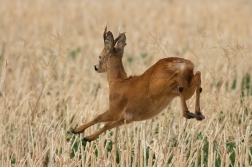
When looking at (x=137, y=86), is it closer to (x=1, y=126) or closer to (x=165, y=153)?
(x=165, y=153)

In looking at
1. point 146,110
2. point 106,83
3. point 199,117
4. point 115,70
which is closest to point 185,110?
point 199,117

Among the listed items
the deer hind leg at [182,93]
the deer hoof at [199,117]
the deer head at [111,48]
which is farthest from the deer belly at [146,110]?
the deer head at [111,48]

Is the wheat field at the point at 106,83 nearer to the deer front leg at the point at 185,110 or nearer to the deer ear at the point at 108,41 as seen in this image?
the deer ear at the point at 108,41

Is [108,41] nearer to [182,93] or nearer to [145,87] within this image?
[145,87]

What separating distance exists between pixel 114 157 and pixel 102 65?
0.82 m

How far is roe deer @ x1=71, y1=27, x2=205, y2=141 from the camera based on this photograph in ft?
17.6

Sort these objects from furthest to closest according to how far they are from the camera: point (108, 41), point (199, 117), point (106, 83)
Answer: point (106, 83)
point (108, 41)
point (199, 117)

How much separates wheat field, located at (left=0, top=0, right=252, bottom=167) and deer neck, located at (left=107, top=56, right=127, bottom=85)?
0.31 meters

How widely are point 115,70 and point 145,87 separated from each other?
0.61 metres

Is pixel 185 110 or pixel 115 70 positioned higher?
pixel 115 70

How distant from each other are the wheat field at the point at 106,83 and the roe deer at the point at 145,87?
0.25 metres

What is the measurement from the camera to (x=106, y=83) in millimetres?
10953

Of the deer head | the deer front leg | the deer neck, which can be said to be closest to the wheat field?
the deer head

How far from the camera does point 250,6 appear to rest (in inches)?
826
